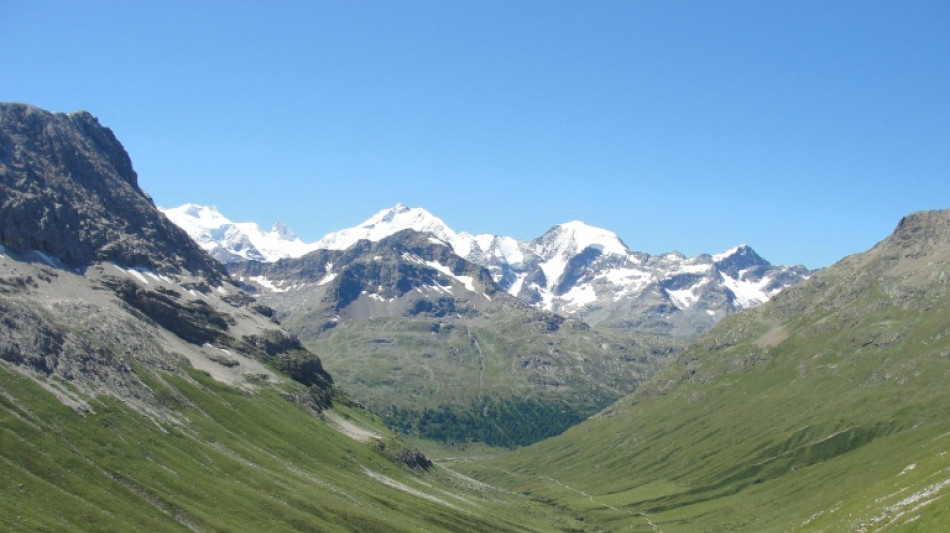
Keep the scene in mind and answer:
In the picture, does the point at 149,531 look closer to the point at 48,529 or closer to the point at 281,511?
the point at 48,529

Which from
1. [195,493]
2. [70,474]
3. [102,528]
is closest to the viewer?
[102,528]

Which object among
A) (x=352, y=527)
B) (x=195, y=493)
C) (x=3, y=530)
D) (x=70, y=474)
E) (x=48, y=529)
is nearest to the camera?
(x=3, y=530)

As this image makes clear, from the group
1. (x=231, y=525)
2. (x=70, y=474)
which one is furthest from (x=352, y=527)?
(x=70, y=474)

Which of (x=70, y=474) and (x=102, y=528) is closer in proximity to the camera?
(x=102, y=528)

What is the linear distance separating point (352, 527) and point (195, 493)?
38720 millimetres

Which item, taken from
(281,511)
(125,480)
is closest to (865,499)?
(281,511)

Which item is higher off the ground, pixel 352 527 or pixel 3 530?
pixel 3 530

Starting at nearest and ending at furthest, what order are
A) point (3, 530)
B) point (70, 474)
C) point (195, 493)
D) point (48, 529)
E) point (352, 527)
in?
point (3, 530) → point (48, 529) → point (70, 474) → point (195, 493) → point (352, 527)

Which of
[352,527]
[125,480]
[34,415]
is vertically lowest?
[352,527]

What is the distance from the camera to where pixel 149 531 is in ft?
470

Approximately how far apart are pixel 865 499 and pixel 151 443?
172 m

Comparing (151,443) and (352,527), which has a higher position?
(151,443)

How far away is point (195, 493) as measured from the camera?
6727 inches

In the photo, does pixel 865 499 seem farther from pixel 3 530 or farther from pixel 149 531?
pixel 3 530
